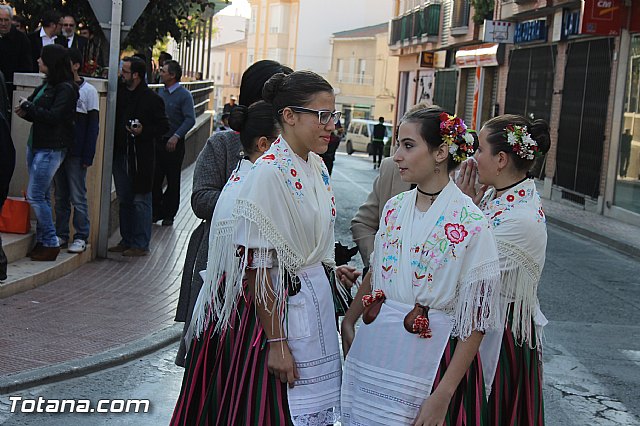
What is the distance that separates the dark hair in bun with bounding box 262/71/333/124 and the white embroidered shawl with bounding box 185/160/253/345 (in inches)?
12.9

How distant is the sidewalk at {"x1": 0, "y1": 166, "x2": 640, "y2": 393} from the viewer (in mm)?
6691

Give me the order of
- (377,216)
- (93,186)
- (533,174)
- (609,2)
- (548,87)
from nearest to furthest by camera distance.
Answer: (533,174), (377,216), (93,186), (609,2), (548,87)

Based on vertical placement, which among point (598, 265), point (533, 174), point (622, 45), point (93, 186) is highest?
point (622, 45)

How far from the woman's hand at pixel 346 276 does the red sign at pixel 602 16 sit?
18.9 metres

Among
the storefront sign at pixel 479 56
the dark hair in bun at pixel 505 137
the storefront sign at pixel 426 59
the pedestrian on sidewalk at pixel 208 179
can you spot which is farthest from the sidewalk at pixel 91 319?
the storefront sign at pixel 426 59

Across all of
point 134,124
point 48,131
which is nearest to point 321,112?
point 48,131

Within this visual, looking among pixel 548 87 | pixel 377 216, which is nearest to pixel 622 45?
pixel 548 87

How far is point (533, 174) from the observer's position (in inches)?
188

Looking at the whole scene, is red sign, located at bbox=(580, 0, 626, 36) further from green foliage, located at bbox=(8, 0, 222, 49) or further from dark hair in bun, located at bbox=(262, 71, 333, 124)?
dark hair in bun, located at bbox=(262, 71, 333, 124)

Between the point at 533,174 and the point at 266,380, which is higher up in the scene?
the point at 533,174

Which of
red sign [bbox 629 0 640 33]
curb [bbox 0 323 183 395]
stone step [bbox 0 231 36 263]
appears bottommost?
curb [bbox 0 323 183 395]

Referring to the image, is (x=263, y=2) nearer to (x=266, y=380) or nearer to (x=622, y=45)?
(x=622, y=45)

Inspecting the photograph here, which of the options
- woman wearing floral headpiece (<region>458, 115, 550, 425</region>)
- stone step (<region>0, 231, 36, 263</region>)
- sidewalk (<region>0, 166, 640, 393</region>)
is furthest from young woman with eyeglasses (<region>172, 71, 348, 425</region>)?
stone step (<region>0, 231, 36, 263</region>)

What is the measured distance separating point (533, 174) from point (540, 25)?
77.9 feet
